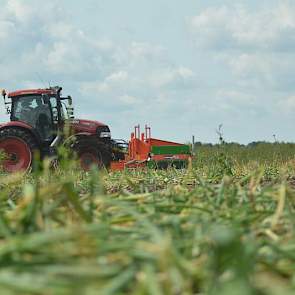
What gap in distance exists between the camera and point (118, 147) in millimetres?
20297

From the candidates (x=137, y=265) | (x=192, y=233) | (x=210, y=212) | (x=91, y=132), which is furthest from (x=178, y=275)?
(x=91, y=132)

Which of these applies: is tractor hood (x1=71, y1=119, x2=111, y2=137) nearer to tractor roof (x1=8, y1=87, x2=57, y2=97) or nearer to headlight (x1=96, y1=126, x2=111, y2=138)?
headlight (x1=96, y1=126, x2=111, y2=138)

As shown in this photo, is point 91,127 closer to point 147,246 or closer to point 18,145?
point 18,145

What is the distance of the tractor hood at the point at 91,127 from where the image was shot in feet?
62.3

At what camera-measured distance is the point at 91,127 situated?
62.8ft

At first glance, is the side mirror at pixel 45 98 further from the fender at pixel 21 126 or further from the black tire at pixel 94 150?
the black tire at pixel 94 150

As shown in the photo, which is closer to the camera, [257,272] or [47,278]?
[47,278]

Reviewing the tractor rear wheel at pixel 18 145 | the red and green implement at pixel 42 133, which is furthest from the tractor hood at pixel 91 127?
the tractor rear wheel at pixel 18 145

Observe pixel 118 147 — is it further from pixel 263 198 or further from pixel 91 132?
pixel 263 198

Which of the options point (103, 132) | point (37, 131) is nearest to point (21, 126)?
point (37, 131)

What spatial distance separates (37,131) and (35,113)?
1.54 feet

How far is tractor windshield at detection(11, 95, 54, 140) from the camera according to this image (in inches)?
694

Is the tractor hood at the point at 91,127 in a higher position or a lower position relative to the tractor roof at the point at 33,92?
lower

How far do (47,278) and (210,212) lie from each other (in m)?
0.67
